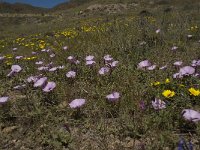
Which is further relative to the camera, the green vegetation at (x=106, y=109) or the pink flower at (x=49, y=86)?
the pink flower at (x=49, y=86)

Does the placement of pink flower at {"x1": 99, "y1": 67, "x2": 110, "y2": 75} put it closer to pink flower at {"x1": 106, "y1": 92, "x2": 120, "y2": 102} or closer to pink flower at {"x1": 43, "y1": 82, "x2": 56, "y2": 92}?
pink flower at {"x1": 43, "y1": 82, "x2": 56, "y2": 92}

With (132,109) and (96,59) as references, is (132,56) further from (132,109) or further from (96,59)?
(132,109)

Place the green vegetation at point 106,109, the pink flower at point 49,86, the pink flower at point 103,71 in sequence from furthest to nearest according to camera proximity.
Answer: the pink flower at point 103,71, the pink flower at point 49,86, the green vegetation at point 106,109

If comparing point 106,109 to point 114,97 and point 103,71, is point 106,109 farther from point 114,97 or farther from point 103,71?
point 103,71

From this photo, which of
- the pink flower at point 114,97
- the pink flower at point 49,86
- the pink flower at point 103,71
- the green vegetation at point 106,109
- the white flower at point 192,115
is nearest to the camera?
the white flower at point 192,115

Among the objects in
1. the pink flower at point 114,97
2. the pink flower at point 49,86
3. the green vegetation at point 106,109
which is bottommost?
the green vegetation at point 106,109

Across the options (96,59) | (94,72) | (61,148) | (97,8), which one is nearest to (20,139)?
(61,148)

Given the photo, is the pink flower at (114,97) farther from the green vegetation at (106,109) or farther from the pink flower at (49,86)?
the pink flower at (49,86)

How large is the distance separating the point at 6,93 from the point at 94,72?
1.27 meters

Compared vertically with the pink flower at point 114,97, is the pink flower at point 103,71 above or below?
below

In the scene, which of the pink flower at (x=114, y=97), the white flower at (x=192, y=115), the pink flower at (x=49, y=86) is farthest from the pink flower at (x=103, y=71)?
the white flower at (x=192, y=115)

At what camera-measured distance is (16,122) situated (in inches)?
148

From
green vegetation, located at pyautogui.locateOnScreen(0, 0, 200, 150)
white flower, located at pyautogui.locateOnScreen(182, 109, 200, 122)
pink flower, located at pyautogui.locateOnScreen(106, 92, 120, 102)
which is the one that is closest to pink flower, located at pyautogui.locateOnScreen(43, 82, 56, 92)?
green vegetation, located at pyautogui.locateOnScreen(0, 0, 200, 150)

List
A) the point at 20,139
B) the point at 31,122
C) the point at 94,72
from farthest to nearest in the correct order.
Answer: the point at 94,72
the point at 31,122
the point at 20,139
